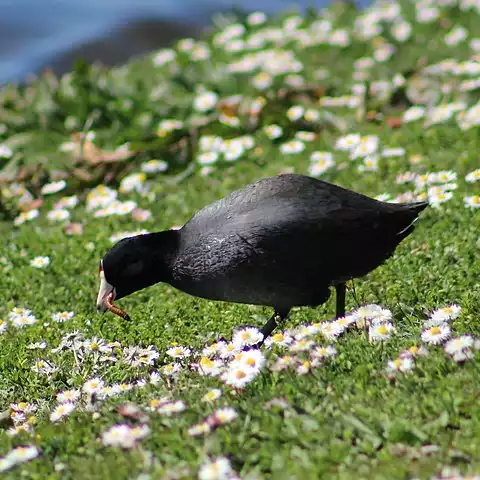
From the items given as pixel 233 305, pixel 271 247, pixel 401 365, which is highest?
pixel 271 247

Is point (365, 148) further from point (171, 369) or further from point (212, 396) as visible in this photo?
point (212, 396)

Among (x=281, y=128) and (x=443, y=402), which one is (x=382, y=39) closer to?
(x=281, y=128)

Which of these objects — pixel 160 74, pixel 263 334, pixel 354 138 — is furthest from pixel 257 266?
pixel 160 74

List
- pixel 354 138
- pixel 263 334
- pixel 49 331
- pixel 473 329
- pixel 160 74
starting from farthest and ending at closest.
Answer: pixel 160 74, pixel 354 138, pixel 49 331, pixel 263 334, pixel 473 329

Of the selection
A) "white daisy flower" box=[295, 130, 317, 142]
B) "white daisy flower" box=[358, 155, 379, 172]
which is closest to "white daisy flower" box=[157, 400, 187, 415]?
"white daisy flower" box=[358, 155, 379, 172]

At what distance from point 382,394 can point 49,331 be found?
236 centimetres

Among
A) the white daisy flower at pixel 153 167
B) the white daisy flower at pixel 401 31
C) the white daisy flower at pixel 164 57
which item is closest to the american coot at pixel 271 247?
the white daisy flower at pixel 153 167

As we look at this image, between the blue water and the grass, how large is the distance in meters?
3.44

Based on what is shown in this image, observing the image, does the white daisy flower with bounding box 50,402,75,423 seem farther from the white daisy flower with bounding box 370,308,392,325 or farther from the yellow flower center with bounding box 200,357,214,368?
the white daisy flower with bounding box 370,308,392,325

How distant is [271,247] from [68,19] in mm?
11452

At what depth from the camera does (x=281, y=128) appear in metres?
8.05

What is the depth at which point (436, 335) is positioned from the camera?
155 inches

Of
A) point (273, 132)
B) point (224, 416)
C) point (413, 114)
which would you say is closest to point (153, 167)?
point (273, 132)

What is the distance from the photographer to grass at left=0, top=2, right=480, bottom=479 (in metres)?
3.40
